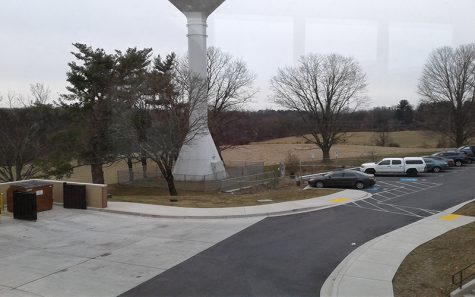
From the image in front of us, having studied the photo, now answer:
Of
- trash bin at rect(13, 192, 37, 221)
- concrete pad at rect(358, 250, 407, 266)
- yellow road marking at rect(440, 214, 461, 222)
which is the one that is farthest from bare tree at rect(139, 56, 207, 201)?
concrete pad at rect(358, 250, 407, 266)

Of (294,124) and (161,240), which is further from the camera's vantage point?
(294,124)

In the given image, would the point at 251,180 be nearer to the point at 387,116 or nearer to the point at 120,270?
the point at 120,270

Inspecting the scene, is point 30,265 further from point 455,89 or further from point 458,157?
point 455,89

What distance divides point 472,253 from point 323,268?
407 centimetres

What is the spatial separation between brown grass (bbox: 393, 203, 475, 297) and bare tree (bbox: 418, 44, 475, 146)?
169ft

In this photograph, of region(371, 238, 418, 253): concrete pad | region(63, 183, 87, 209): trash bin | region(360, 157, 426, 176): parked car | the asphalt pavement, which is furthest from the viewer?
region(360, 157, 426, 176): parked car

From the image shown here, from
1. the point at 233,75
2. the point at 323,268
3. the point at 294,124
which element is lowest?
the point at 323,268

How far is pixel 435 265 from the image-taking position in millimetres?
12438

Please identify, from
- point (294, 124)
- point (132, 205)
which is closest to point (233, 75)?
point (294, 124)

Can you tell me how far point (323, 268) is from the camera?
12680 millimetres

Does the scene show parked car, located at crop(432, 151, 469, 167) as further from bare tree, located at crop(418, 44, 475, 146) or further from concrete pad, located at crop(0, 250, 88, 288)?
concrete pad, located at crop(0, 250, 88, 288)

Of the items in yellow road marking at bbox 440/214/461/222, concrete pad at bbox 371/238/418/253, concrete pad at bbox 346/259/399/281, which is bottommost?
concrete pad at bbox 346/259/399/281

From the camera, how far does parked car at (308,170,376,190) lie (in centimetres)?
2917

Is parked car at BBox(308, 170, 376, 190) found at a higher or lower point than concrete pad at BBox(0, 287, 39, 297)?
higher
